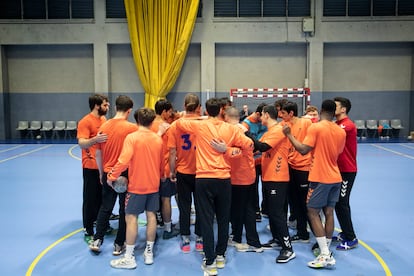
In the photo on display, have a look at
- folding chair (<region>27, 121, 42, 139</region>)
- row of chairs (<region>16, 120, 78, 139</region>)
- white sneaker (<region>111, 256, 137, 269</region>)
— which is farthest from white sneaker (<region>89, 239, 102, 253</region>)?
folding chair (<region>27, 121, 42, 139</region>)

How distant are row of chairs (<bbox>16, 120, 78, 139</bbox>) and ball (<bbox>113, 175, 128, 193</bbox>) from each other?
52.6ft

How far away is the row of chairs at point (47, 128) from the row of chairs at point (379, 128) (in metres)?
14.7

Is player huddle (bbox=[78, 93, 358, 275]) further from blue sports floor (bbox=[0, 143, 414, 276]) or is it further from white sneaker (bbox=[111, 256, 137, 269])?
blue sports floor (bbox=[0, 143, 414, 276])

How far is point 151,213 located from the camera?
504 centimetres

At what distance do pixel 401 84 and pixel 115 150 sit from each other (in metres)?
18.7

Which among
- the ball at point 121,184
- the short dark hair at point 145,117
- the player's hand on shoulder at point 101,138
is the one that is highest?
the short dark hair at point 145,117

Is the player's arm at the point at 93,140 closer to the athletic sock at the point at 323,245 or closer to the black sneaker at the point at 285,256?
the black sneaker at the point at 285,256

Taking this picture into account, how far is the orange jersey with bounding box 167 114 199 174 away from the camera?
5.39 metres

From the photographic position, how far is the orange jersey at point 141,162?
15.6 feet

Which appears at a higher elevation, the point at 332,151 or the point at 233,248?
the point at 332,151

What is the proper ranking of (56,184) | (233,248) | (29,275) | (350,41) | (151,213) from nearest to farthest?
(29,275), (151,213), (233,248), (56,184), (350,41)

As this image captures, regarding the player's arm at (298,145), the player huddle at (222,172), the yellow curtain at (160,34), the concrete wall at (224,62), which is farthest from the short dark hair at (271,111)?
the concrete wall at (224,62)

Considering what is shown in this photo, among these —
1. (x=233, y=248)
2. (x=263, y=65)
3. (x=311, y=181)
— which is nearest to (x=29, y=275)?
(x=233, y=248)

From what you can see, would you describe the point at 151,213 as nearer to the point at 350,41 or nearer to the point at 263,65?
the point at 263,65
